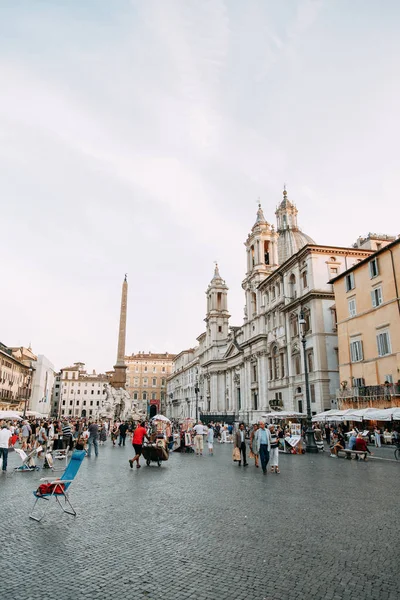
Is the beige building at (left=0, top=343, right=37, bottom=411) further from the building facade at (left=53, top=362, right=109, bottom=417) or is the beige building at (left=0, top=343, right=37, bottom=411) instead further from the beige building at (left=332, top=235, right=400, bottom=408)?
the building facade at (left=53, top=362, right=109, bottom=417)

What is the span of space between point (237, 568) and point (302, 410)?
34.7 m

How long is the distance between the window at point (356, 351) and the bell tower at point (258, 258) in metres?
23.4

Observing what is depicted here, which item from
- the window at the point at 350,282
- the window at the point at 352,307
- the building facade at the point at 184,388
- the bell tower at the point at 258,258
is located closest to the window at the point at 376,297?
the window at the point at 352,307

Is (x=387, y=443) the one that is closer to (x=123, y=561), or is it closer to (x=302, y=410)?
(x=302, y=410)

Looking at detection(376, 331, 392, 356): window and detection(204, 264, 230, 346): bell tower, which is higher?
detection(204, 264, 230, 346): bell tower

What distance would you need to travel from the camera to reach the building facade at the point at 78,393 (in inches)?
4387

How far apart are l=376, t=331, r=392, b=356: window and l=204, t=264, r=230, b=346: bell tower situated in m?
47.3

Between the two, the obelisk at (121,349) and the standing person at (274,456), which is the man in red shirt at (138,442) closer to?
the standing person at (274,456)

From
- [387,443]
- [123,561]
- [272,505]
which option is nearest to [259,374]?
[387,443]

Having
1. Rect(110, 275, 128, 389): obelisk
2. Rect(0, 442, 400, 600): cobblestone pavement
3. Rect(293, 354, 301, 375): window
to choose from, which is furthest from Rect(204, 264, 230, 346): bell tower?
Rect(0, 442, 400, 600): cobblestone pavement

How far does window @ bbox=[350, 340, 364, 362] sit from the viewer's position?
2967cm

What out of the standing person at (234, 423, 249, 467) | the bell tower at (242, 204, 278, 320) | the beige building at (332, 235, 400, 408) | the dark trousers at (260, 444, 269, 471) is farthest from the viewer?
the bell tower at (242, 204, 278, 320)

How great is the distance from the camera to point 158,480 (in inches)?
456

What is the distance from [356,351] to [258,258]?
26752 mm
